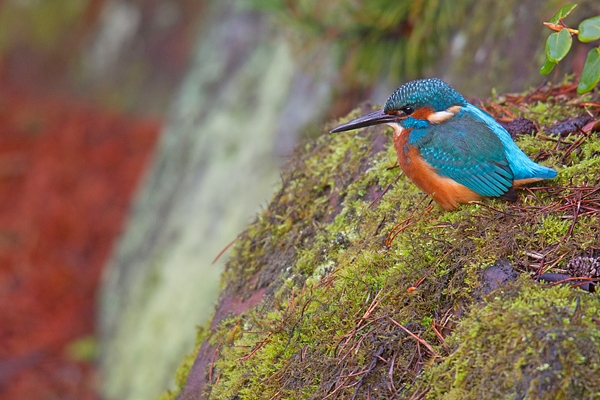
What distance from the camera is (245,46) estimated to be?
23.7 feet

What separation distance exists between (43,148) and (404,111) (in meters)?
7.54

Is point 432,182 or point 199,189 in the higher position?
point 199,189

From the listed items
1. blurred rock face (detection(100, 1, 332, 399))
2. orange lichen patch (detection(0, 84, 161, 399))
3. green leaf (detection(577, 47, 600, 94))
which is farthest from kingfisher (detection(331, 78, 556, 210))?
orange lichen patch (detection(0, 84, 161, 399))

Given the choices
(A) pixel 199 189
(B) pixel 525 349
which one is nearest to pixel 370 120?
(B) pixel 525 349

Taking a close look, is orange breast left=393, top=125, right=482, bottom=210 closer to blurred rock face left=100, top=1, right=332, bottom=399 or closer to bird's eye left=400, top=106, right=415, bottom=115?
bird's eye left=400, top=106, right=415, bottom=115

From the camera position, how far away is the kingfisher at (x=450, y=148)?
2662 millimetres

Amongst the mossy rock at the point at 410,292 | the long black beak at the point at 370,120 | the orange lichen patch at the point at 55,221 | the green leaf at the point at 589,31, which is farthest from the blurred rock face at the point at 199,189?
the green leaf at the point at 589,31

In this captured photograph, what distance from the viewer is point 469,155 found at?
2.84m

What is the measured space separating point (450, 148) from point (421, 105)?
0.30 meters

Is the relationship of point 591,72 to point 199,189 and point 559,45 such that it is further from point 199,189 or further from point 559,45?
point 199,189

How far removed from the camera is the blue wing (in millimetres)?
2670

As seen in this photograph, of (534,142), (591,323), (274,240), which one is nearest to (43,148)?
(274,240)

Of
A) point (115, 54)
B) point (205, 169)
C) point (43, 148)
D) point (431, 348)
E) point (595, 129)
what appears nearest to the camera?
point (431, 348)

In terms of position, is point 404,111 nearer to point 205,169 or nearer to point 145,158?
point 205,169
